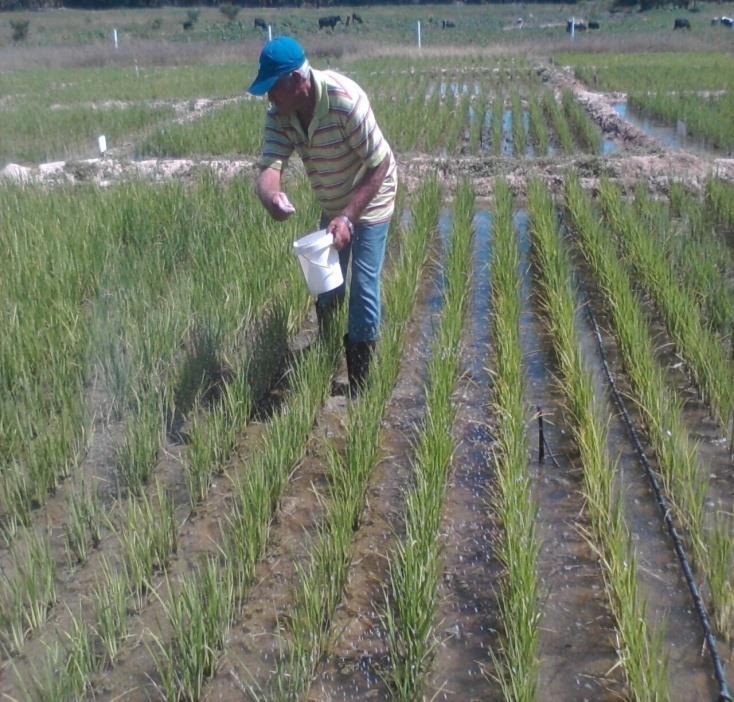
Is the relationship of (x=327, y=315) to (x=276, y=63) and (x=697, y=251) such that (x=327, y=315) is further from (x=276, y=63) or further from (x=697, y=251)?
(x=697, y=251)

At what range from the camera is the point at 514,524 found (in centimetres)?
241

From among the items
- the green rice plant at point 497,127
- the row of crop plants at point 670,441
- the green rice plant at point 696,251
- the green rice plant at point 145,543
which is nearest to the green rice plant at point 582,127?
the green rice plant at point 497,127

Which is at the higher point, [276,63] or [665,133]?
[276,63]

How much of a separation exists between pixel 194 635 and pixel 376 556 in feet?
2.27

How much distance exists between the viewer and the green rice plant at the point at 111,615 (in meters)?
2.15

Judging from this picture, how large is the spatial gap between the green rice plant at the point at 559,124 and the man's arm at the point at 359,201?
5.40m

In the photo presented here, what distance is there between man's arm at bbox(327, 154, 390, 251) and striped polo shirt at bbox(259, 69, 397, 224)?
0.03 meters

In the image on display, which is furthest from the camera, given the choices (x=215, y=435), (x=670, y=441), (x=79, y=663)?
(x=215, y=435)

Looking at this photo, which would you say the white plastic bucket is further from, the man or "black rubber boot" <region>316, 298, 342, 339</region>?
"black rubber boot" <region>316, 298, 342, 339</region>

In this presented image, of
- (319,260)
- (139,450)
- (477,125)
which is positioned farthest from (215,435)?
(477,125)

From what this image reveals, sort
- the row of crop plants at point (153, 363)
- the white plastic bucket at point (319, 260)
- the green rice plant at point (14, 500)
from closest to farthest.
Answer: the row of crop plants at point (153, 363) < the green rice plant at point (14, 500) < the white plastic bucket at point (319, 260)

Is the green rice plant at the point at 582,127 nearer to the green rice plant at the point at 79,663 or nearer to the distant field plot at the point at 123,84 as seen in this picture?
the distant field plot at the point at 123,84

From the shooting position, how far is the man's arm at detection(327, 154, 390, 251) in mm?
3096

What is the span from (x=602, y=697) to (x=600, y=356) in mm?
1952
